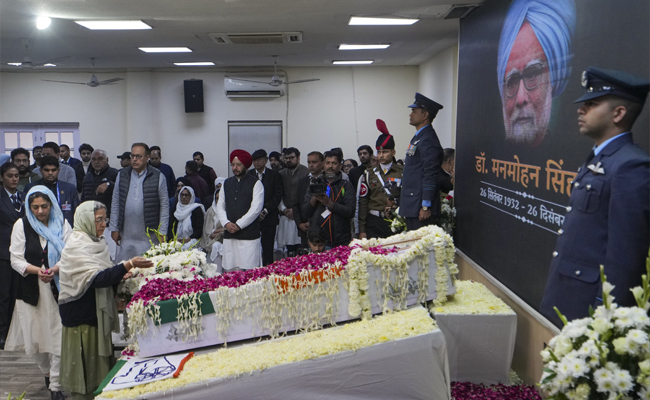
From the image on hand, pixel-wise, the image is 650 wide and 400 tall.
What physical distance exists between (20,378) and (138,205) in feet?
5.72

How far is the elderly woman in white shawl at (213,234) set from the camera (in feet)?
19.7

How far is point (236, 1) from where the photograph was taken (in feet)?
16.0

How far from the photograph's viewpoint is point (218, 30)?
641cm

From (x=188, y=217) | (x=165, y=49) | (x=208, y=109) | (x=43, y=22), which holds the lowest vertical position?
(x=188, y=217)

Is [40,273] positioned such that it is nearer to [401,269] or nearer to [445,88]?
[401,269]

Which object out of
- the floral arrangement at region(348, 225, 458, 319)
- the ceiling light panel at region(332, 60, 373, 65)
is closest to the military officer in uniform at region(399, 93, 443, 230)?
the floral arrangement at region(348, 225, 458, 319)

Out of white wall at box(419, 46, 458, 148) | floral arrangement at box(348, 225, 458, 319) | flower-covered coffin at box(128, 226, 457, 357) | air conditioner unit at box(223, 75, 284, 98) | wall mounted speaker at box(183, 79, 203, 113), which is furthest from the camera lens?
wall mounted speaker at box(183, 79, 203, 113)

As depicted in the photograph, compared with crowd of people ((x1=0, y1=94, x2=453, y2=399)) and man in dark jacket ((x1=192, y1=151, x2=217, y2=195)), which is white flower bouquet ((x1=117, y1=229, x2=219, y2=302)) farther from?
man in dark jacket ((x1=192, y1=151, x2=217, y2=195))

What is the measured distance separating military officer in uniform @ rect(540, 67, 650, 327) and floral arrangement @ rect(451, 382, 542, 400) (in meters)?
0.98

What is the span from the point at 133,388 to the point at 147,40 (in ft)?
18.8

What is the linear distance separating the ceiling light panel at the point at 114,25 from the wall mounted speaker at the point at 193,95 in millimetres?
4591

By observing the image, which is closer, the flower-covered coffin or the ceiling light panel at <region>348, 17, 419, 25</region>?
the flower-covered coffin

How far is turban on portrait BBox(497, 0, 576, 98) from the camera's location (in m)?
2.77

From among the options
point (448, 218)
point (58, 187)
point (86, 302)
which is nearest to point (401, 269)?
point (86, 302)
